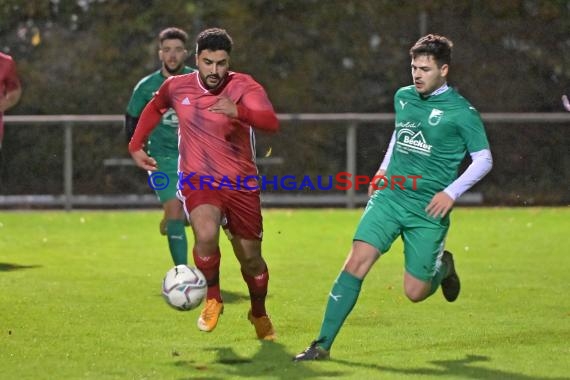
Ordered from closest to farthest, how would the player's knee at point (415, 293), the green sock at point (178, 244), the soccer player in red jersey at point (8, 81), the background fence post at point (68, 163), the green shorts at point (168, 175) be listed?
the player's knee at point (415, 293) < the soccer player in red jersey at point (8, 81) < the green sock at point (178, 244) < the green shorts at point (168, 175) < the background fence post at point (68, 163)

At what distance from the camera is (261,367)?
26.9 ft

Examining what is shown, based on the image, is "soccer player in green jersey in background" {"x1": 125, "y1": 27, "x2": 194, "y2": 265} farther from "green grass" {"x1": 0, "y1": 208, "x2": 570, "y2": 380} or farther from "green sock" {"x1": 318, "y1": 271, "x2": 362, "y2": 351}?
"green sock" {"x1": 318, "y1": 271, "x2": 362, "y2": 351}

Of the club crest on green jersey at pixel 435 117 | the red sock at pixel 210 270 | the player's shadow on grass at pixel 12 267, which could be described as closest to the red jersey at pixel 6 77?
the player's shadow on grass at pixel 12 267

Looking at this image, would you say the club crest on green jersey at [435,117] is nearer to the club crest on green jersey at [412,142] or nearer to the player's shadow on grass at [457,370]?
the club crest on green jersey at [412,142]

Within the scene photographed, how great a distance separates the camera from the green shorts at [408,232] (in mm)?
8688

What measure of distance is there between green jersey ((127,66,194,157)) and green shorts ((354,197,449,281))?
3.80m

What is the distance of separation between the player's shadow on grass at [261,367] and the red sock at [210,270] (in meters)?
0.40

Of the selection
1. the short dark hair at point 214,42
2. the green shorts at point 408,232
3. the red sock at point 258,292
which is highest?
the short dark hair at point 214,42

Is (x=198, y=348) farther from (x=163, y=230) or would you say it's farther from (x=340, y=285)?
(x=163, y=230)

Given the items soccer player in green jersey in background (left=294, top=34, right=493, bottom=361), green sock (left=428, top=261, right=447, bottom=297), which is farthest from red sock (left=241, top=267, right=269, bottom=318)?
green sock (left=428, top=261, right=447, bottom=297)

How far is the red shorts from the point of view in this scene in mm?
9102

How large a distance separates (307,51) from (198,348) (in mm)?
12178

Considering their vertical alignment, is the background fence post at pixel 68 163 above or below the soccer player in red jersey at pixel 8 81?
below

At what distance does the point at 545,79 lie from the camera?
2066 cm
